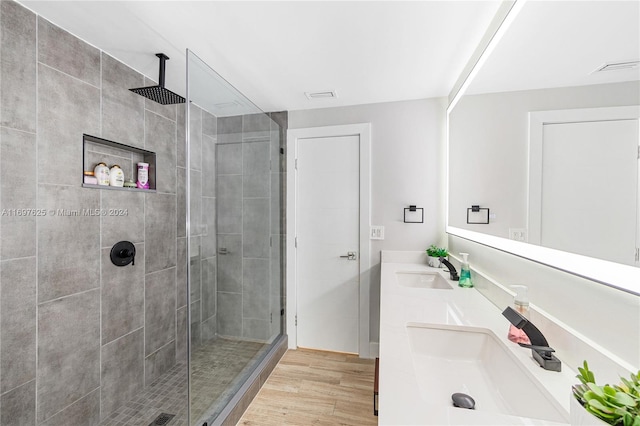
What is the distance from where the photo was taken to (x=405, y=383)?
771mm

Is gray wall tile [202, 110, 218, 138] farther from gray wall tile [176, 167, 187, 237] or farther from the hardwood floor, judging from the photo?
the hardwood floor

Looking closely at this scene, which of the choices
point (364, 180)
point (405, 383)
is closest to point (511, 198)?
point (405, 383)

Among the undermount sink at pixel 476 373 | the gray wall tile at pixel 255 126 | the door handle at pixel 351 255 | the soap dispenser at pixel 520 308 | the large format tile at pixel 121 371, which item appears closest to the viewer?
the undermount sink at pixel 476 373

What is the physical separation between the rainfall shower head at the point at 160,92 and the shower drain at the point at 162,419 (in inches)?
84.0

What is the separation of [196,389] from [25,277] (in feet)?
3.32

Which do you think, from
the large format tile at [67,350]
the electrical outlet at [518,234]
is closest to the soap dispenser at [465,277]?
the electrical outlet at [518,234]

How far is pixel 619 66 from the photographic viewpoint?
0.61m

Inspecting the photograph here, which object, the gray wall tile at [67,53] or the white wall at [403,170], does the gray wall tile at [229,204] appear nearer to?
the gray wall tile at [67,53]

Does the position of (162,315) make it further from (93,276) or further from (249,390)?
(249,390)

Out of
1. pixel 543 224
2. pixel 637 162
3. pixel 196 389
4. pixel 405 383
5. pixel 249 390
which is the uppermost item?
pixel 637 162

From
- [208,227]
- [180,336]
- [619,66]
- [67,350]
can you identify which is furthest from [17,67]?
[619,66]

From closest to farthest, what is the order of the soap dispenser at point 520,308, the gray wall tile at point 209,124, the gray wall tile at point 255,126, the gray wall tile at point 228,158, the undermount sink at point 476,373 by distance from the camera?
the undermount sink at point 476,373, the soap dispenser at point 520,308, the gray wall tile at point 209,124, the gray wall tile at point 228,158, the gray wall tile at point 255,126

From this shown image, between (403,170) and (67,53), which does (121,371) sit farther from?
(403,170)

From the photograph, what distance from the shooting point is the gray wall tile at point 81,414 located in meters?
1.46
